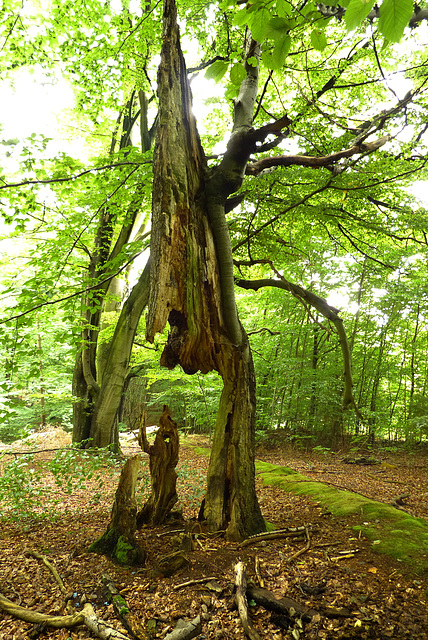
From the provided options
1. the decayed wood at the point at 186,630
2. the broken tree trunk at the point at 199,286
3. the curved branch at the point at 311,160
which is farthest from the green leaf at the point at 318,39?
the decayed wood at the point at 186,630

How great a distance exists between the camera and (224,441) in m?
3.36

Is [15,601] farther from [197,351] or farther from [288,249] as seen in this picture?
[288,249]

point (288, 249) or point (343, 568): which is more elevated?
point (288, 249)

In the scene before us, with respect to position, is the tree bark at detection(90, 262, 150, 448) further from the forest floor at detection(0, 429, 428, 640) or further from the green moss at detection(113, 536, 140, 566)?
the green moss at detection(113, 536, 140, 566)

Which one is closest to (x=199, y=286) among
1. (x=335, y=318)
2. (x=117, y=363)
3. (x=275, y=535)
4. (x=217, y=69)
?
(x=217, y=69)

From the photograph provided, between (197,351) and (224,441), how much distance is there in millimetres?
1052

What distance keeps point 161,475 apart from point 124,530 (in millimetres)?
847

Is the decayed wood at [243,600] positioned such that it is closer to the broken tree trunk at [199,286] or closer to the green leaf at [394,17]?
the broken tree trunk at [199,286]

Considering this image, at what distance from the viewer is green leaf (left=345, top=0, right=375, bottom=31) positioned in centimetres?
111

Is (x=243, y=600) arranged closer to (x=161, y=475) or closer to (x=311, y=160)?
(x=161, y=475)

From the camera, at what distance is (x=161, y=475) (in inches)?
152

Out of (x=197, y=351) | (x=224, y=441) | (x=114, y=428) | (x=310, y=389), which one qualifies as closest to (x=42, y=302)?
(x=197, y=351)

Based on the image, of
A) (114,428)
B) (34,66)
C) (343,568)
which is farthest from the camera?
(114,428)

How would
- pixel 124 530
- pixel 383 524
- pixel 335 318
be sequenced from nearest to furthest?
pixel 124 530 < pixel 383 524 < pixel 335 318
